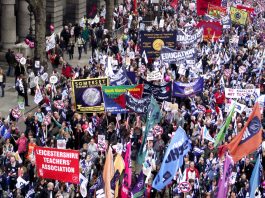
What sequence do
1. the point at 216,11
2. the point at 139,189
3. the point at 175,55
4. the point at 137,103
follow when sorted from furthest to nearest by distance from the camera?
the point at 216,11 → the point at 175,55 → the point at 137,103 → the point at 139,189

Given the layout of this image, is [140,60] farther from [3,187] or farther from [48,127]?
[3,187]

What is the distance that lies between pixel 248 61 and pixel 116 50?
6.07 meters

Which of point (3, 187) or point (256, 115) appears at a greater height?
point (256, 115)

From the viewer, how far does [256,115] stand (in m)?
18.1

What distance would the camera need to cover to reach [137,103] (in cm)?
2152

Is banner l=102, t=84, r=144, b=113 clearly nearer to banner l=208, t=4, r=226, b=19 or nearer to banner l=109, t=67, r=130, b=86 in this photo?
banner l=109, t=67, r=130, b=86

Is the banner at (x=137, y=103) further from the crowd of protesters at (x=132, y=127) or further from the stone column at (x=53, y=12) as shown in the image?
the stone column at (x=53, y=12)

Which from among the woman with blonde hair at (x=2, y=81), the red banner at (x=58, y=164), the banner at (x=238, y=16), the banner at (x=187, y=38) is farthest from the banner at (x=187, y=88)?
the banner at (x=238, y=16)

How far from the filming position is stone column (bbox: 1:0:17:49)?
33.6 metres

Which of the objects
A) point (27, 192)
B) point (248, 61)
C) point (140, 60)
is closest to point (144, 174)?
point (27, 192)

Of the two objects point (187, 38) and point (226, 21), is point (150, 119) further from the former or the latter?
point (226, 21)

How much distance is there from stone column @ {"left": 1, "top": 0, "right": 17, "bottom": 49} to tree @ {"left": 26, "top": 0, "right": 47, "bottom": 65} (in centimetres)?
291

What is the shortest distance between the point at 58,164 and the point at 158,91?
740cm

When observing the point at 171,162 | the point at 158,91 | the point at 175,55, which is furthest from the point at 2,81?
the point at 171,162
